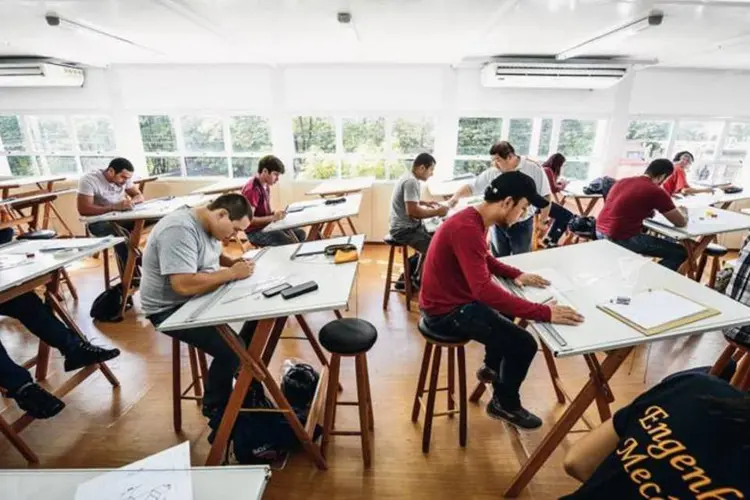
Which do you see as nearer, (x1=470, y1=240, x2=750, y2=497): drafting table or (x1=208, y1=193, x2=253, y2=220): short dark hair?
(x1=470, y1=240, x2=750, y2=497): drafting table

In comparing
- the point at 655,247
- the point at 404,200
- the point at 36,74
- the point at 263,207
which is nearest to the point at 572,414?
the point at 404,200

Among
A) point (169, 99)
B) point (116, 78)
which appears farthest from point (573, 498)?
point (116, 78)

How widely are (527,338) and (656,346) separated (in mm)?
1889

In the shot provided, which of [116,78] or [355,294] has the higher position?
[116,78]

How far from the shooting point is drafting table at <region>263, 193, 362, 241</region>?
3281 millimetres

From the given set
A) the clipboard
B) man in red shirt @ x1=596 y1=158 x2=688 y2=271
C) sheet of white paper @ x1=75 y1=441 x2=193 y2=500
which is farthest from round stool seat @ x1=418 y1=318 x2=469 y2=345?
man in red shirt @ x1=596 y1=158 x2=688 y2=271

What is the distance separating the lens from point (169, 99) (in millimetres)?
5402

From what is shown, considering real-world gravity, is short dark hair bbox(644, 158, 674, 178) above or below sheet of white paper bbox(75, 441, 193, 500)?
above

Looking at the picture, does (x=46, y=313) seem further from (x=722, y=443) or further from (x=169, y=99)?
(x=169, y=99)

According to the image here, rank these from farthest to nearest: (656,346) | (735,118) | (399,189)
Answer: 1. (735,118)
2. (399,189)
3. (656,346)

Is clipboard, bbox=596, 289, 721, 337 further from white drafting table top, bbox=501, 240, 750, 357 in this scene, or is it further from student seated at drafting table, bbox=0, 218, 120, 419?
student seated at drafting table, bbox=0, 218, 120, 419

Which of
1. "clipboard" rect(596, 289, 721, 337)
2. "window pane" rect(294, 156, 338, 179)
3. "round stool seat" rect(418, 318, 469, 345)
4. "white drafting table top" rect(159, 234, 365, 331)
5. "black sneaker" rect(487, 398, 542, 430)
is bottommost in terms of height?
"black sneaker" rect(487, 398, 542, 430)

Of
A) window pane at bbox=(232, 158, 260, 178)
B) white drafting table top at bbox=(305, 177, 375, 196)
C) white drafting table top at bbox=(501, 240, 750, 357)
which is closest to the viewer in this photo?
white drafting table top at bbox=(501, 240, 750, 357)

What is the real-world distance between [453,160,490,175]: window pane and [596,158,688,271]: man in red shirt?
2.38 m
